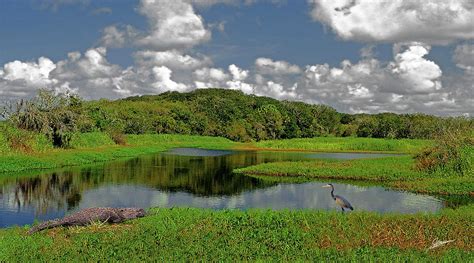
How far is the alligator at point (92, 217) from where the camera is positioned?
2094 cm

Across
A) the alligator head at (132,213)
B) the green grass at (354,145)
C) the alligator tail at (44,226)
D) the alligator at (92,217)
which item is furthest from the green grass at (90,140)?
the alligator tail at (44,226)

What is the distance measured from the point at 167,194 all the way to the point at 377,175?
20.9 meters

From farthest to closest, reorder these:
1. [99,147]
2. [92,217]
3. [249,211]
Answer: [99,147] < [249,211] < [92,217]

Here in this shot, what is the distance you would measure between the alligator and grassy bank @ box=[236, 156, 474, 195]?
23.7 metres

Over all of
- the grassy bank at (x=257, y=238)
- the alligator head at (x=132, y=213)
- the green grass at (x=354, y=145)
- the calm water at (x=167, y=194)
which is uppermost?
the green grass at (x=354, y=145)

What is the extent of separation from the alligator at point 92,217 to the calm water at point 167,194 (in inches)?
209

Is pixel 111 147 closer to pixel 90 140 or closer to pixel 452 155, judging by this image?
pixel 90 140

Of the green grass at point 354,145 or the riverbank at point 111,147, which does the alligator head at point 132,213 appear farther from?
the green grass at point 354,145

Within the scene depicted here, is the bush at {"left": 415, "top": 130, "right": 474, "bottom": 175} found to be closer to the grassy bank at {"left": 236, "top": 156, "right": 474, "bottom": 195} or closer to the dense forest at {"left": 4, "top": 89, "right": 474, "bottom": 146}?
the grassy bank at {"left": 236, "top": 156, "right": 474, "bottom": 195}

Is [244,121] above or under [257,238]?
above

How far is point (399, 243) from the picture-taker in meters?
17.7

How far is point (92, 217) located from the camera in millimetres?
21703

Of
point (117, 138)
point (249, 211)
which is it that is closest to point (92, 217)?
point (249, 211)

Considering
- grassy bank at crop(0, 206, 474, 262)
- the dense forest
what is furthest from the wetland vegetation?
the dense forest
